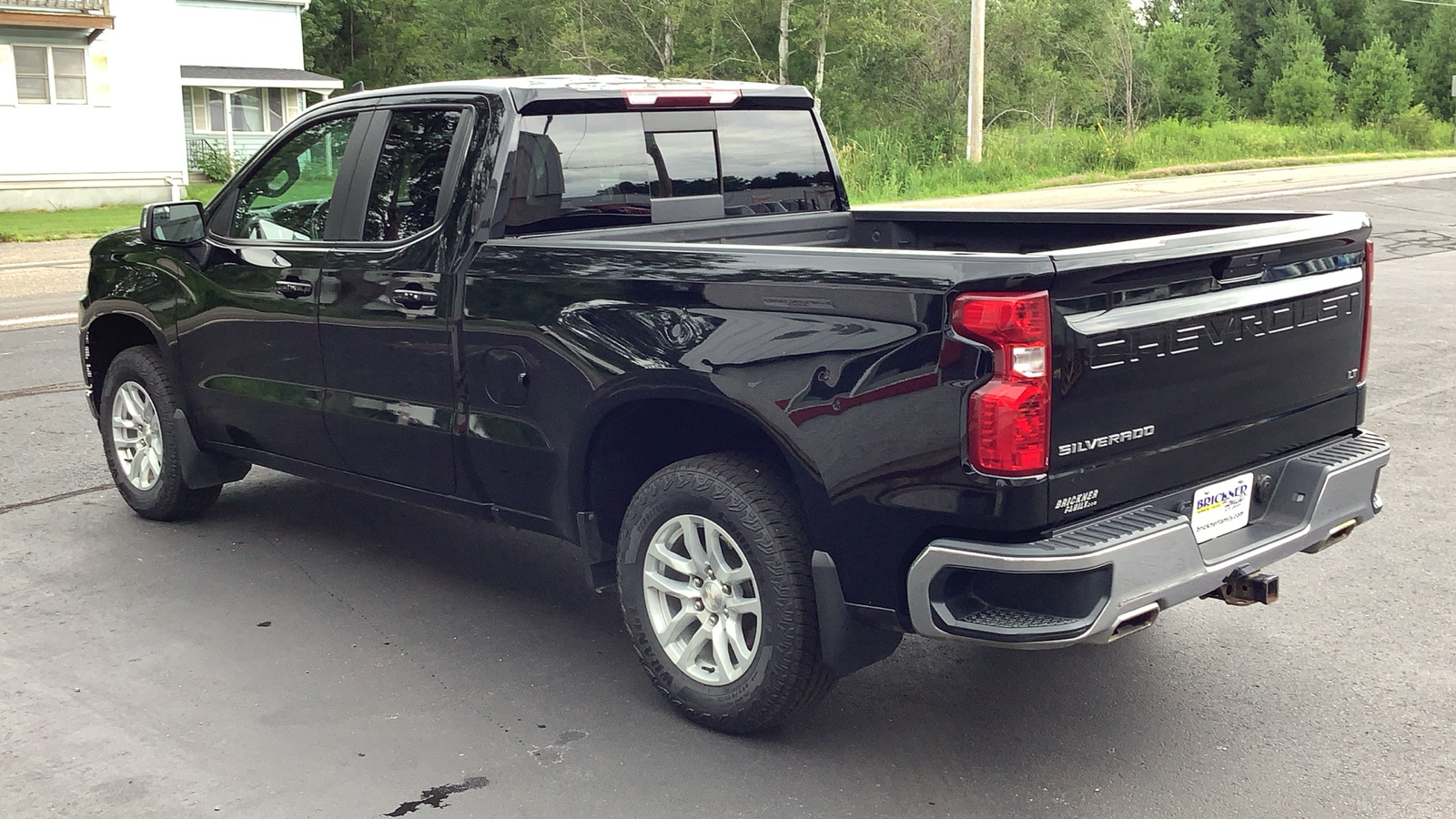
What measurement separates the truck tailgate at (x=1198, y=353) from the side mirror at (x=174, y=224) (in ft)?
12.8

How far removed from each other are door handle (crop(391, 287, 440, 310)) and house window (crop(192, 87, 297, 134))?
39.7 meters

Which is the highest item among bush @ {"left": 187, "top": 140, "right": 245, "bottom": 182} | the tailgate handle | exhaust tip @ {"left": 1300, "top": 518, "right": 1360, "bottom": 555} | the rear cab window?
bush @ {"left": 187, "top": 140, "right": 245, "bottom": 182}

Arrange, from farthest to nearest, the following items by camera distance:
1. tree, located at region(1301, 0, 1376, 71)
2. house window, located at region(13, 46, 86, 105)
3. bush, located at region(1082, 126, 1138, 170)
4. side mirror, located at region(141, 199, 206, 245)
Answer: tree, located at region(1301, 0, 1376, 71), bush, located at region(1082, 126, 1138, 170), house window, located at region(13, 46, 86, 105), side mirror, located at region(141, 199, 206, 245)

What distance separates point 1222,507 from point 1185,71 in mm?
54663

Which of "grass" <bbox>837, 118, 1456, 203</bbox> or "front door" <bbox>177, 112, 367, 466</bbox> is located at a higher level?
"grass" <bbox>837, 118, 1456, 203</bbox>

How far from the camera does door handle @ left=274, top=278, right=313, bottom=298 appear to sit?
5.29 meters

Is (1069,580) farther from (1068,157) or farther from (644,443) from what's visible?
(1068,157)

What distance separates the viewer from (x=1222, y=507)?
12.9 feet

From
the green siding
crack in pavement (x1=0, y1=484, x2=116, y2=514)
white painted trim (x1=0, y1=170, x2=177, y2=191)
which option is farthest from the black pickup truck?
the green siding

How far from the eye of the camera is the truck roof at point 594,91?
479 centimetres

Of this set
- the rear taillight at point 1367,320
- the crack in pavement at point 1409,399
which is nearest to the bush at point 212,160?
the crack in pavement at point 1409,399

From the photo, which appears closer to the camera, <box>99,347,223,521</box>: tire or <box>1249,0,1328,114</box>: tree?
<box>99,347,223,521</box>: tire

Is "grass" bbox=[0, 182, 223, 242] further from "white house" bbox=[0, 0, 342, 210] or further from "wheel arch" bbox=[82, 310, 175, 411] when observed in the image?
"wheel arch" bbox=[82, 310, 175, 411]

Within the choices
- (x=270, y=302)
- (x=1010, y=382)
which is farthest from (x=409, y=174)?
(x=1010, y=382)
